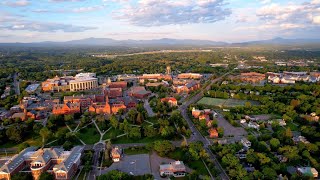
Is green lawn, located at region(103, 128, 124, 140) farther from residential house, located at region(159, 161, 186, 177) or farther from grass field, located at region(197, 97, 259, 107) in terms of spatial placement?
grass field, located at region(197, 97, 259, 107)

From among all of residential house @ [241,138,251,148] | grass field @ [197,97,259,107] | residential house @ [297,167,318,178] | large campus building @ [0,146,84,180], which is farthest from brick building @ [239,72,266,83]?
large campus building @ [0,146,84,180]

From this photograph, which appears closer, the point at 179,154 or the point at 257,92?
the point at 179,154

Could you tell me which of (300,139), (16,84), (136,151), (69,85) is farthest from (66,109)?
(16,84)

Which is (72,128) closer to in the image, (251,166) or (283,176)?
(251,166)

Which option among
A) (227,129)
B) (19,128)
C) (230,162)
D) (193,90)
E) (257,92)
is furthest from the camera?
(193,90)

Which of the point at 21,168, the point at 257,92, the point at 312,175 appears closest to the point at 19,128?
the point at 21,168

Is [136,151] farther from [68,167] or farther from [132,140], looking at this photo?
[68,167]

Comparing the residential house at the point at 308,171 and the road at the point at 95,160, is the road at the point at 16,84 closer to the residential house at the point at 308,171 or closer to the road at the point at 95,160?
the road at the point at 95,160
